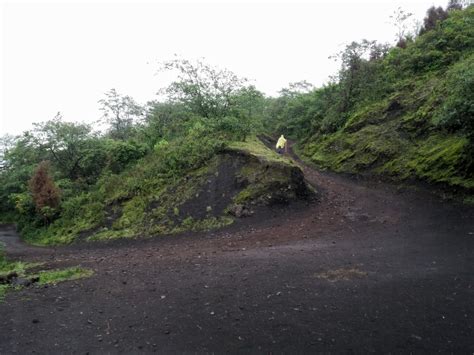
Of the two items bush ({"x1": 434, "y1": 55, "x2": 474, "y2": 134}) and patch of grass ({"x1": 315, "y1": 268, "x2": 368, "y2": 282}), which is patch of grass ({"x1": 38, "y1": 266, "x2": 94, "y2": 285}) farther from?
bush ({"x1": 434, "y1": 55, "x2": 474, "y2": 134})

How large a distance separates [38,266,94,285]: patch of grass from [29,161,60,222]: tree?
8993 millimetres

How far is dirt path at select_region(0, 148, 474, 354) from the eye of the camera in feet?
13.1

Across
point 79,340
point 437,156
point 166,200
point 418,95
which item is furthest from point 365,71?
point 79,340

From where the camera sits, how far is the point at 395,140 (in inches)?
516

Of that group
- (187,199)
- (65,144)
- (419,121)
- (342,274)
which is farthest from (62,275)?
(65,144)

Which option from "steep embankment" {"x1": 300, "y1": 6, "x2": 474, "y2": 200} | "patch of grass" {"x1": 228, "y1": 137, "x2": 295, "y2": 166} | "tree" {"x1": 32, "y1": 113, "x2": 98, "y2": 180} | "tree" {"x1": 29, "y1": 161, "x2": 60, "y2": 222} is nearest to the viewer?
"steep embankment" {"x1": 300, "y1": 6, "x2": 474, "y2": 200}

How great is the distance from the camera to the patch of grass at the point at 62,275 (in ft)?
22.6

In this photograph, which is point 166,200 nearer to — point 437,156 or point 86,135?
point 437,156

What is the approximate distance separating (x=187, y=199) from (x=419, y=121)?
33.2ft

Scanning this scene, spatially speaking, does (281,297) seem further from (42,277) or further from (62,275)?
(42,277)

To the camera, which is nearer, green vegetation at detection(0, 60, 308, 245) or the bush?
the bush

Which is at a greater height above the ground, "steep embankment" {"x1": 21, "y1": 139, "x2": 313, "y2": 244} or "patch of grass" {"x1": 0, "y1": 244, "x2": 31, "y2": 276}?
"steep embankment" {"x1": 21, "y1": 139, "x2": 313, "y2": 244}

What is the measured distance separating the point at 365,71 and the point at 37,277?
19.6 metres

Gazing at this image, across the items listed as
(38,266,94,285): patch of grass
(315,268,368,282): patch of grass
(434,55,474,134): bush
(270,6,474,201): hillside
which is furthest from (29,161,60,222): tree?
(434,55,474,134): bush
